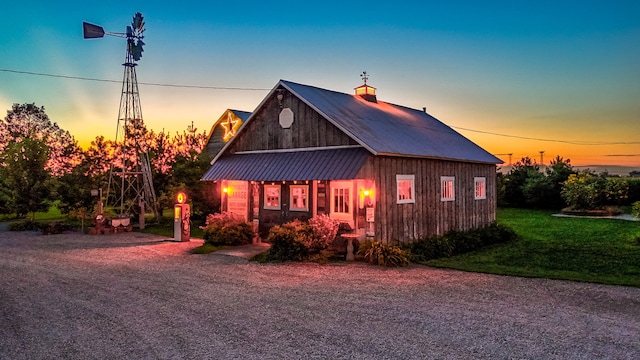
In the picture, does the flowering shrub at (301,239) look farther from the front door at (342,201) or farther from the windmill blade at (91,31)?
the windmill blade at (91,31)

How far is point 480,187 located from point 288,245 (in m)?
10.7

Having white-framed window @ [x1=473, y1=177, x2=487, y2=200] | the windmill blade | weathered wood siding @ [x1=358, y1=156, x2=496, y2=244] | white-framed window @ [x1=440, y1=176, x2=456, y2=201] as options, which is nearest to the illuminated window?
weathered wood siding @ [x1=358, y1=156, x2=496, y2=244]

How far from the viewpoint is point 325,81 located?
26.1 m

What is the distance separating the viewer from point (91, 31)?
21828 millimetres

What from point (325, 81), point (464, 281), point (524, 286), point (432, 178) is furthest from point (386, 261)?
point (325, 81)

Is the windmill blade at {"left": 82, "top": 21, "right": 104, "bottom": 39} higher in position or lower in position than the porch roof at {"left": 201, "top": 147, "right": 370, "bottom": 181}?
higher

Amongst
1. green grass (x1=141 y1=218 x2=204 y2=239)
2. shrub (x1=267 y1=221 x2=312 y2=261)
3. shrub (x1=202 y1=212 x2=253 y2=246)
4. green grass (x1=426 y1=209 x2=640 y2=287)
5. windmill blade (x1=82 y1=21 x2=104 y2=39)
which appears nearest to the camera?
green grass (x1=426 y1=209 x2=640 y2=287)

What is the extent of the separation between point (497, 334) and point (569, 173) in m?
31.8

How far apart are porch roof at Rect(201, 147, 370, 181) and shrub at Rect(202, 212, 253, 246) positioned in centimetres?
163

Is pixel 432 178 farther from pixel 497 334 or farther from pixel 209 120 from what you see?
pixel 209 120

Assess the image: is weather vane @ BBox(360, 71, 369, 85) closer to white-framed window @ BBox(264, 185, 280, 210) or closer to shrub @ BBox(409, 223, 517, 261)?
white-framed window @ BBox(264, 185, 280, 210)

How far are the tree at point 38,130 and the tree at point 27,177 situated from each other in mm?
21485

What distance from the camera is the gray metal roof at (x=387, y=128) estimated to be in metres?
16.0

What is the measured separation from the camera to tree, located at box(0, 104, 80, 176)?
4678 cm
